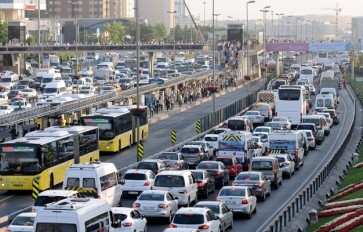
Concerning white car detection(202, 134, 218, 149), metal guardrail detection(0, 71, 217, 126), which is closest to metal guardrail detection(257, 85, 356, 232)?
white car detection(202, 134, 218, 149)

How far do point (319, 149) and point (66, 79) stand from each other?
235ft

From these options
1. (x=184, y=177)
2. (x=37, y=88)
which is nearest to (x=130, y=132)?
(x=184, y=177)

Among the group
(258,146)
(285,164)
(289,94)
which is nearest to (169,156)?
(285,164)

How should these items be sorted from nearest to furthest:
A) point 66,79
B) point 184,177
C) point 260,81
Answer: point 184,177 → point 66,79 → point 260,81

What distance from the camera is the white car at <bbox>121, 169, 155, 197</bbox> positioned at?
46.4 m

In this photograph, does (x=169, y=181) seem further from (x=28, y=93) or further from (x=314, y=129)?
(x=28, y=93)

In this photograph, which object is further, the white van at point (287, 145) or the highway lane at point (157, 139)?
the white van at point (287, 145)

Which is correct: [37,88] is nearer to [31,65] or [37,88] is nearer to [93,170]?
[31,65]

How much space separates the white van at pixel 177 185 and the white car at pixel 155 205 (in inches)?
123

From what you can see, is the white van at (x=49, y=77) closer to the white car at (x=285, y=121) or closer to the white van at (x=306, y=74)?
the white van at (x=306, y=74)

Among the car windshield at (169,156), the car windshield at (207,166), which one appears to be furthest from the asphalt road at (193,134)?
the car windshield at (169,156)

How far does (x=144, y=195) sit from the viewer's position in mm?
40875

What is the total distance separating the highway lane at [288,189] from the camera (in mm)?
41688

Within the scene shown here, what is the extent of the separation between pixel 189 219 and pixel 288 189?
17.9m
